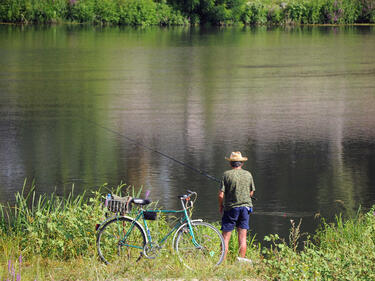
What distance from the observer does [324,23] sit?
246 feet

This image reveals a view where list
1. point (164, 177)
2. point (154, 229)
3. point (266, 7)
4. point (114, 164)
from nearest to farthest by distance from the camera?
1. point (154, 229)
2. point (164, 177)
3. point (114, 164)
4. point (266, 7)

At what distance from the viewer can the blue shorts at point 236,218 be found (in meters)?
9.34

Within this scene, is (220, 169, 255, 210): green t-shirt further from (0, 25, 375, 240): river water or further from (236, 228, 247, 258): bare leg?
(0, 25, 375, 240): river water

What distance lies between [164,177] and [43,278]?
6.84 m

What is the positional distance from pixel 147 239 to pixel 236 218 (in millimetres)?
1124

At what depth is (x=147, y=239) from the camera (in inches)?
352

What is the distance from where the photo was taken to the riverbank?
69.8m

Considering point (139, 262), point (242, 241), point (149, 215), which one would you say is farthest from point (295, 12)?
point (139, 262)

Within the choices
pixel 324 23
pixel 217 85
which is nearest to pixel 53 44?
pixel 217 85

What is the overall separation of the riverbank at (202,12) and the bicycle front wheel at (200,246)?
62045 millimetres

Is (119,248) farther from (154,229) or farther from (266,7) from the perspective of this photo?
(266,7)

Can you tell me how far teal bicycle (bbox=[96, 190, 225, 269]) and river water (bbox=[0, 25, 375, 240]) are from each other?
2.80 metres

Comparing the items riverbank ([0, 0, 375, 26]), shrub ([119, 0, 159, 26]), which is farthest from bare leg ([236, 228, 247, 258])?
shrub ([119, 0, 159, 26])

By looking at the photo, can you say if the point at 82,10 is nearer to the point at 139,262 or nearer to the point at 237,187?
the point at 237,187
